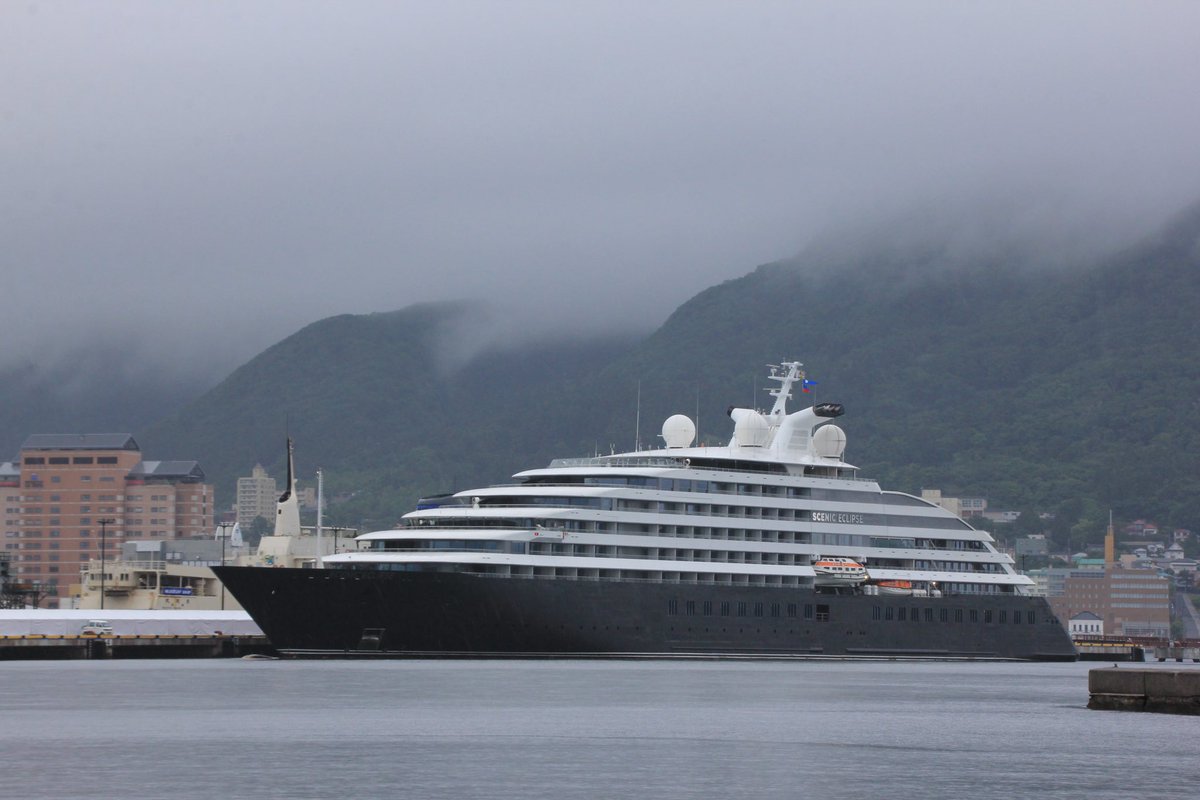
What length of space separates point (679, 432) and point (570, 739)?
51.7 m

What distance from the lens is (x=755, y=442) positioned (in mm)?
87688

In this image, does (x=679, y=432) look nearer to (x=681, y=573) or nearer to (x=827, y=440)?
(x=827, y=440)

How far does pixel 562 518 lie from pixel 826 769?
4574 cm

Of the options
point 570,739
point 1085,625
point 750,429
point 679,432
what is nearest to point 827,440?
point 750,429

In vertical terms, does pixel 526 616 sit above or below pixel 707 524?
below

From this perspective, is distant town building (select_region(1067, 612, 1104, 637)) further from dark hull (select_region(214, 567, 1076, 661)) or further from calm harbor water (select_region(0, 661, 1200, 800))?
calm harbor water (select_region(0, 661, 1200, 800))

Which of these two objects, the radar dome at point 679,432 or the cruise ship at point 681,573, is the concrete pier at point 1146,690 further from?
the radar dome at point 679,432

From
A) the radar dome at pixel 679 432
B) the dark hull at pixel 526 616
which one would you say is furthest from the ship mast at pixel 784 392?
the dark hull at pixel 526 616

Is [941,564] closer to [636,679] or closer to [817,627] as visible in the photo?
[817,627]

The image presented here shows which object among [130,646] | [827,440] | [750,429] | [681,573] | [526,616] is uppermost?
[750,429]

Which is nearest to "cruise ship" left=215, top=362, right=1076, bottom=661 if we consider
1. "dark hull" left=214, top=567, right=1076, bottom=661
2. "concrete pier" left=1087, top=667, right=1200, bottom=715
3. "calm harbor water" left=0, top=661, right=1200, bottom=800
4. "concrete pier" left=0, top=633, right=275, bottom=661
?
"dark hull" left=214, top=567, right=1076, bottom=661

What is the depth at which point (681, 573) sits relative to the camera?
80750 mm

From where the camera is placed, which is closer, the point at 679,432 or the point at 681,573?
the point at 681,573

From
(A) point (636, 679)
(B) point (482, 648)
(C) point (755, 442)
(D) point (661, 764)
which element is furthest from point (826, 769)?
(C) point (755, 442)
